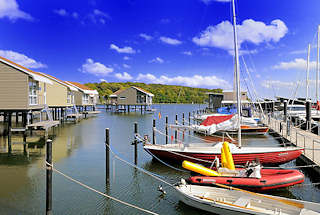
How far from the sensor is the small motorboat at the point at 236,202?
25.1ft

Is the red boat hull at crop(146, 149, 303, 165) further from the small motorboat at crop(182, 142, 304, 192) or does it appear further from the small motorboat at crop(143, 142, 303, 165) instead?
the small motorboat at crop(182, 142, 304, 192)

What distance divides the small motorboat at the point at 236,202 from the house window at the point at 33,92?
61.2 ft

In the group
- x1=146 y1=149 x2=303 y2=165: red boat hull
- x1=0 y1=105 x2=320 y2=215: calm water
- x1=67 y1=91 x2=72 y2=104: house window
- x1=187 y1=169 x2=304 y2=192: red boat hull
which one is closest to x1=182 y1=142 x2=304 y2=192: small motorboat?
x1=187 y1=169 x2=304 y2=192: red boat hull

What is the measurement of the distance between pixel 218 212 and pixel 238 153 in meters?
6.28

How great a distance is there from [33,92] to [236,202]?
21753 mm

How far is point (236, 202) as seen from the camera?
8.45 metres

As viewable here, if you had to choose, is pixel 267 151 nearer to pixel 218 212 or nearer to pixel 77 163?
pixel 218 212

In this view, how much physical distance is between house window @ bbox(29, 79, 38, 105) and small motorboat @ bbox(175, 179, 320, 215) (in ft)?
61.2

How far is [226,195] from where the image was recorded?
9148mm

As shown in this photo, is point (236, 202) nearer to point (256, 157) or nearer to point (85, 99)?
point (256, 157)

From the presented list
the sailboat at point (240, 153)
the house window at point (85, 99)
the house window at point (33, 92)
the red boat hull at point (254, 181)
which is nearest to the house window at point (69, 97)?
the house window at point (85, 99)

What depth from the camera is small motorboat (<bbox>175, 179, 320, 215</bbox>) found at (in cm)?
766

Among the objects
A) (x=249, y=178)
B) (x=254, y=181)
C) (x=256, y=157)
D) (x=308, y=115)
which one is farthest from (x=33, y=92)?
(x=308, y=115)

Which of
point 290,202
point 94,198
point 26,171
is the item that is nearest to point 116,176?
point 94,198
